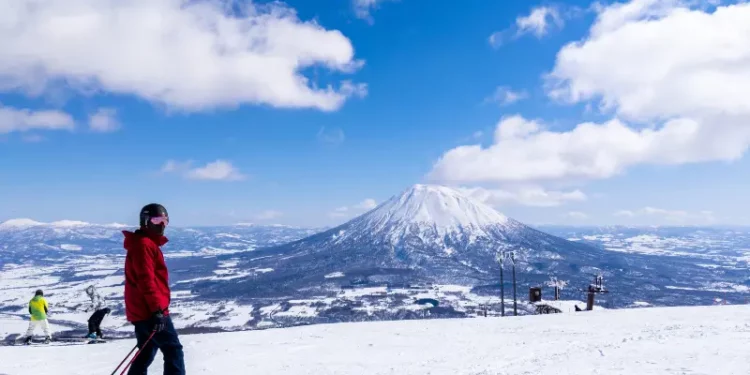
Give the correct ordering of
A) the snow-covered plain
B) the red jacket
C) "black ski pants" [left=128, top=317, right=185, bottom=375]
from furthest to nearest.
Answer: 1. the snow-covered plain
2. "black ski pants" [left=128, top=317, right=185, bottom=375]
3. the red jacket

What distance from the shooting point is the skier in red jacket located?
677cm

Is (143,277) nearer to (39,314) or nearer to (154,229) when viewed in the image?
(154,229)

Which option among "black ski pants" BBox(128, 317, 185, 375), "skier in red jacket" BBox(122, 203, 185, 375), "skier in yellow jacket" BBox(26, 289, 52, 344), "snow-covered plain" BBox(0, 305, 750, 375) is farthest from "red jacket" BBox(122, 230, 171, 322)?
"skier in yellow jacket" BBox(26, 289, 52, 344)

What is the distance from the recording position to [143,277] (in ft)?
22.1

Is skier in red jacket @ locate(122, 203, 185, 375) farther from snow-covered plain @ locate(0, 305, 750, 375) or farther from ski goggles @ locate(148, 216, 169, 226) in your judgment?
snow-covered plain @ locate(0, 305, 750, 375)

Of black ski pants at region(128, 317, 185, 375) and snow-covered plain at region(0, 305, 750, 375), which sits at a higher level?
black ski pants at region(128, 317, 185, 375)

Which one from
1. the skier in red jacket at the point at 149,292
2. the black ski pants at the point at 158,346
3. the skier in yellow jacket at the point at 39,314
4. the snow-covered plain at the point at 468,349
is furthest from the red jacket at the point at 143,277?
the skier in yellow jacket at the point at 39,314

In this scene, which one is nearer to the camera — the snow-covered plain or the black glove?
the black glove

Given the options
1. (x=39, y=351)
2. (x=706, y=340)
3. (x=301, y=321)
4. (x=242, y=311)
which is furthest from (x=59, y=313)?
(x=706, y=340)

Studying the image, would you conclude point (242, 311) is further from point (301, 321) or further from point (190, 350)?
point (190, 350)

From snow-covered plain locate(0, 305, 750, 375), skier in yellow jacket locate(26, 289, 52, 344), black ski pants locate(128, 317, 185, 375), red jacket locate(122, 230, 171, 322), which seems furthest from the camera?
skier in yellow jacket locate(26, 289, 52, 344)

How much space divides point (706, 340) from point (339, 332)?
32.7 feet

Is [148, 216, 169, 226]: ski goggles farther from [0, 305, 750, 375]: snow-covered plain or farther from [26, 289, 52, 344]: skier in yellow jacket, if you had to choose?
[26, 289, 52, 344]: skier in yellow jacket

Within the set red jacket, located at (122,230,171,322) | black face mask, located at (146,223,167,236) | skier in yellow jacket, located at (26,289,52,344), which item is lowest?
skier in yellow jacket, located at (26,289,52,344)
